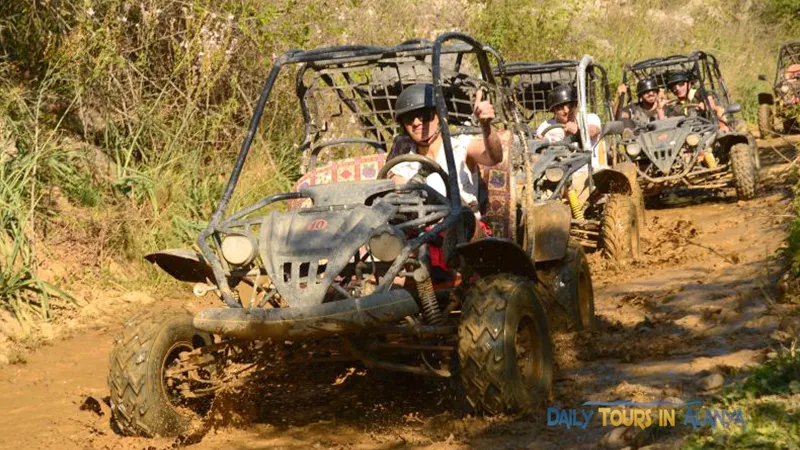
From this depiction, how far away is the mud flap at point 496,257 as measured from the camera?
5211 millimetres

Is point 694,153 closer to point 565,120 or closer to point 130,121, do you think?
point 565,120

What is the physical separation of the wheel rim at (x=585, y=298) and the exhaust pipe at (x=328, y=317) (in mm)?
2269

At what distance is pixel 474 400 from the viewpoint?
488 cm

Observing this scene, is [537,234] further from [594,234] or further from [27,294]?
[27,294]

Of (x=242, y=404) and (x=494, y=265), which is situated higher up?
(x=494, y=265)

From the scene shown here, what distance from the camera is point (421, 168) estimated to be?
6.03 m

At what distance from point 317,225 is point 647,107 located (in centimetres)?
911

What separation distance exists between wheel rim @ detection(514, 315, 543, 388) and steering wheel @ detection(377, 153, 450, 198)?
0.76 m

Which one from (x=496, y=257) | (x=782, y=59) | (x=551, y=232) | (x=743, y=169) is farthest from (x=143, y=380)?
(x=782, y=59)

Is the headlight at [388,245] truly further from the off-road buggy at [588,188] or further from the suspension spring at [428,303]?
the off-road buggy at [588,188]

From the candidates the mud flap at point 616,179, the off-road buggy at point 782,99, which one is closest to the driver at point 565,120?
A: the mud flap at point 616,179

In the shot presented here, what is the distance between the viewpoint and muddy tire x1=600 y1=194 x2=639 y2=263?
9219 millimetres

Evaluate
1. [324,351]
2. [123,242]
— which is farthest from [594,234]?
[324,351]

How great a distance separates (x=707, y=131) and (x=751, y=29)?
16335 mm
